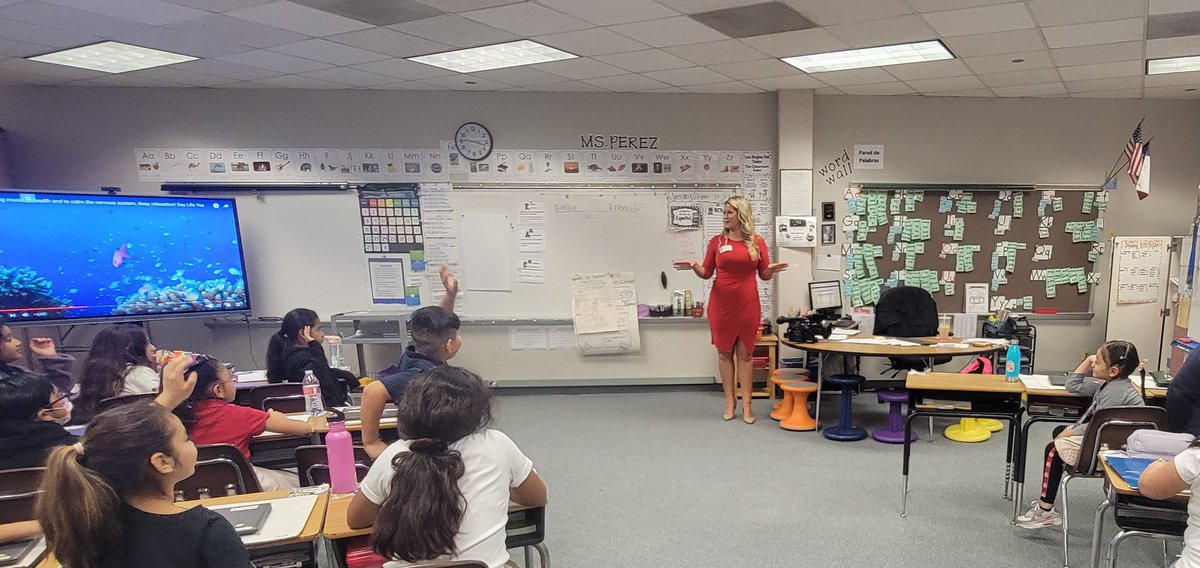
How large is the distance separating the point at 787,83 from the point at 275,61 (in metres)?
4.05

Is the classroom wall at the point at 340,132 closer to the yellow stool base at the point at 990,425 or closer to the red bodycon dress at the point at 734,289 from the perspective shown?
the red bodycon dress at the point at 734,289

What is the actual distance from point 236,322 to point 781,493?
199 inches

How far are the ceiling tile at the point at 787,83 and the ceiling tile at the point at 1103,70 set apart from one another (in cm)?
176

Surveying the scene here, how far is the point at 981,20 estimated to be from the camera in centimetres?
337

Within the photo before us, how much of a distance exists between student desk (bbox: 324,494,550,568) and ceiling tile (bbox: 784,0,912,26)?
A: 9.40ft

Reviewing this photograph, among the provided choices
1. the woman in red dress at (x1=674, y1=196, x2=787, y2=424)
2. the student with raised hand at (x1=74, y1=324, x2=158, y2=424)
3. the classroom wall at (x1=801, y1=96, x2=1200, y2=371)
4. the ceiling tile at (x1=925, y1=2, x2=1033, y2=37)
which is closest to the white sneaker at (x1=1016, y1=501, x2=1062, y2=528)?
the woman in red dress at (x1=674, y1=196, x2=787, y2=424)

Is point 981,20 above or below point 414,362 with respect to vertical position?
above

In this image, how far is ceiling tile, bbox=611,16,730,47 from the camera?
3.46 meters

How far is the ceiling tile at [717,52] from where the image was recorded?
153 inches

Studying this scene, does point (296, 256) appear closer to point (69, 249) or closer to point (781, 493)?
point (69, 249)

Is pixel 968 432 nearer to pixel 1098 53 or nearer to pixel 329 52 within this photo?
pixel 1098 53

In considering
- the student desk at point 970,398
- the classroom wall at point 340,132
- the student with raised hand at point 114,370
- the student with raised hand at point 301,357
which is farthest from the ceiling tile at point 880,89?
the student with raised hand at point 114,370

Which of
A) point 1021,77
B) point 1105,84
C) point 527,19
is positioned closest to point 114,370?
point 527,19

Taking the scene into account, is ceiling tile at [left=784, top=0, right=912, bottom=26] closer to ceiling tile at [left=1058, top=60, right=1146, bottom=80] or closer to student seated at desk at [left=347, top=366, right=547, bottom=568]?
ceiling tile at [left=1058, top=60, right=1146, bottom=80]
